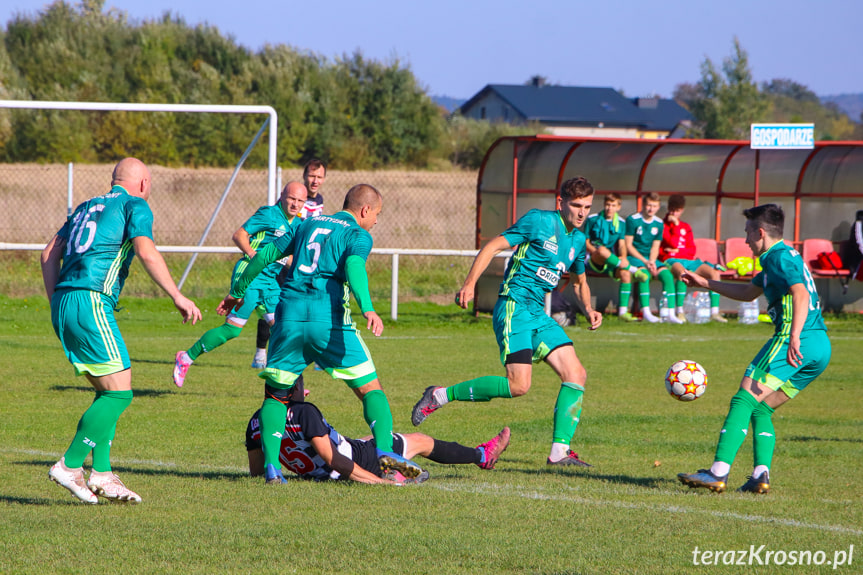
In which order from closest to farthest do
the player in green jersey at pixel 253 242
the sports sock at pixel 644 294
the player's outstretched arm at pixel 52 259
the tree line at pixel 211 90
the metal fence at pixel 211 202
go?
1. the player's outstretched arm at pixel 52 259
2. the player in green jersey at pixel 253 242
3. the sports sock at pixel 644 294
4. the metal fence at pixel 211 202
5. the tree line at pixel 211 90

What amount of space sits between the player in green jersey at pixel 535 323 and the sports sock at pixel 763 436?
1.23 m

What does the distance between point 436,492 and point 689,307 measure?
13.5 m

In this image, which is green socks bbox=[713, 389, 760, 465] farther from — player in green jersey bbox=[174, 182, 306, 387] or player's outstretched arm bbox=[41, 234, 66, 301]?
player in green jersey bbox=[174, 182, 306, 387]

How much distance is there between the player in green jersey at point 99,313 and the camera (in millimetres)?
5371

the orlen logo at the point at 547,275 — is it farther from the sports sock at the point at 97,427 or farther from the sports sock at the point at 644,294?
the sports sock at the point at 644,294

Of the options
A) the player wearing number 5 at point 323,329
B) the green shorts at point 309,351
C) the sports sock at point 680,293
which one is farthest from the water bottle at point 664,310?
the green shorts at point 309,351

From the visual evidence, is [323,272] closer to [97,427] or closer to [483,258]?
[483,258]

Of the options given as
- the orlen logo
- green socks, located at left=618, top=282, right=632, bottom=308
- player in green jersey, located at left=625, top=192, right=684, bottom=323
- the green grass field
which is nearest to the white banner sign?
player in green jersey, located at left=625, top=192, right=684, bottom=323

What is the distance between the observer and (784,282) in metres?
6.18

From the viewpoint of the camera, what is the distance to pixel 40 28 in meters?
42.9

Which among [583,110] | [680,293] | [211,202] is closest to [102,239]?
[680,293]

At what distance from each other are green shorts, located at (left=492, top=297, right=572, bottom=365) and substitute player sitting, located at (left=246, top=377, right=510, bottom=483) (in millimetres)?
937

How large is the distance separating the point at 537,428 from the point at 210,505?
372cm

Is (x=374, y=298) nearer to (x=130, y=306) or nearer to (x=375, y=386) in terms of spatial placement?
(x=130, y=306)
